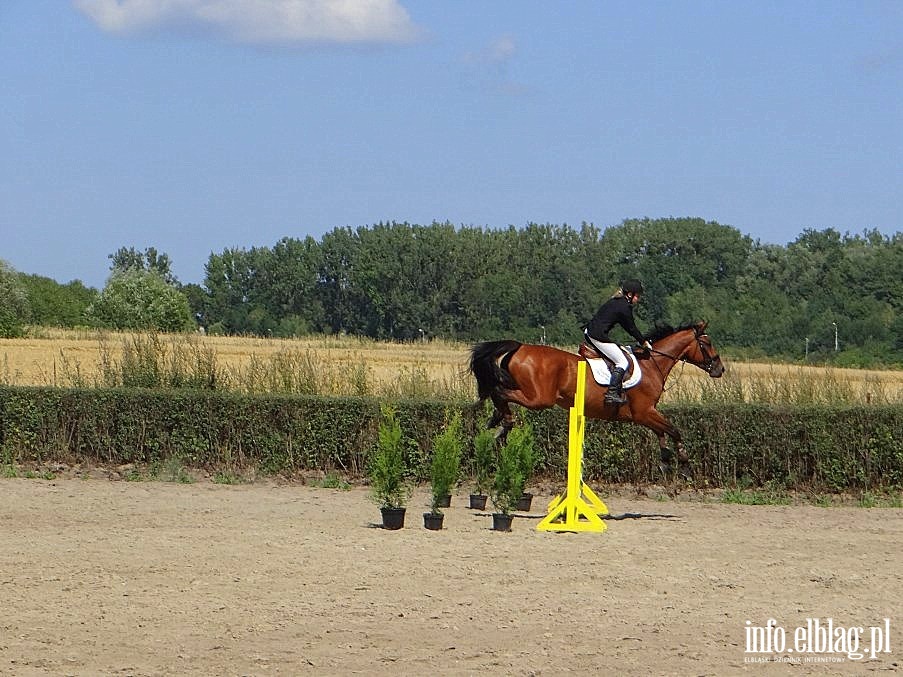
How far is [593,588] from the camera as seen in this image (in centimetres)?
880

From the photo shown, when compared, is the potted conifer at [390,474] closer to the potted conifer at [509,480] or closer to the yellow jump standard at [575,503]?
the potted conifer at [509,480]

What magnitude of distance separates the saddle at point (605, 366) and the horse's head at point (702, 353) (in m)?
0.91

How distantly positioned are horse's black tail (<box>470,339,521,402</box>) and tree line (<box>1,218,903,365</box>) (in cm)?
3736

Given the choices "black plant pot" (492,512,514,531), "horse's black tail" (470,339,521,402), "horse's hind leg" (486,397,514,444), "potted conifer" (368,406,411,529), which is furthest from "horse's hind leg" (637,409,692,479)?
"potted conifer" (368,406,411,529)

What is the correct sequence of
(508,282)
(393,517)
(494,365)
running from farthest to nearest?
(508,282) → (494,365) → (393,517)

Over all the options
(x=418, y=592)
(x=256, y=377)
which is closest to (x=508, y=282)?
(x=256, y=377)

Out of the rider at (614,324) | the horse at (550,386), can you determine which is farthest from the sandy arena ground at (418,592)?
the rider at (614,324)

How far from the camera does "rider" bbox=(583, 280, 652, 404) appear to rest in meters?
12.6

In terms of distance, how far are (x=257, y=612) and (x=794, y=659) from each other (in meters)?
3.19

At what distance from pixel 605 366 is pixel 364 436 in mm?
3986

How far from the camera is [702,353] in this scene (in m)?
13.9

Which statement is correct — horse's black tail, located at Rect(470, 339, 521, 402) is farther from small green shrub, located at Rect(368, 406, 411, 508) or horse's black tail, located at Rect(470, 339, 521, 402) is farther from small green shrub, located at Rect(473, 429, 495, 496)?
small green shrub, located at Rect(368, 406, 411, 508)

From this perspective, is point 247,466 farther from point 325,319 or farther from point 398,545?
point 325,319

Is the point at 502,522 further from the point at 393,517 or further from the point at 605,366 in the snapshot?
the point at 605,366
